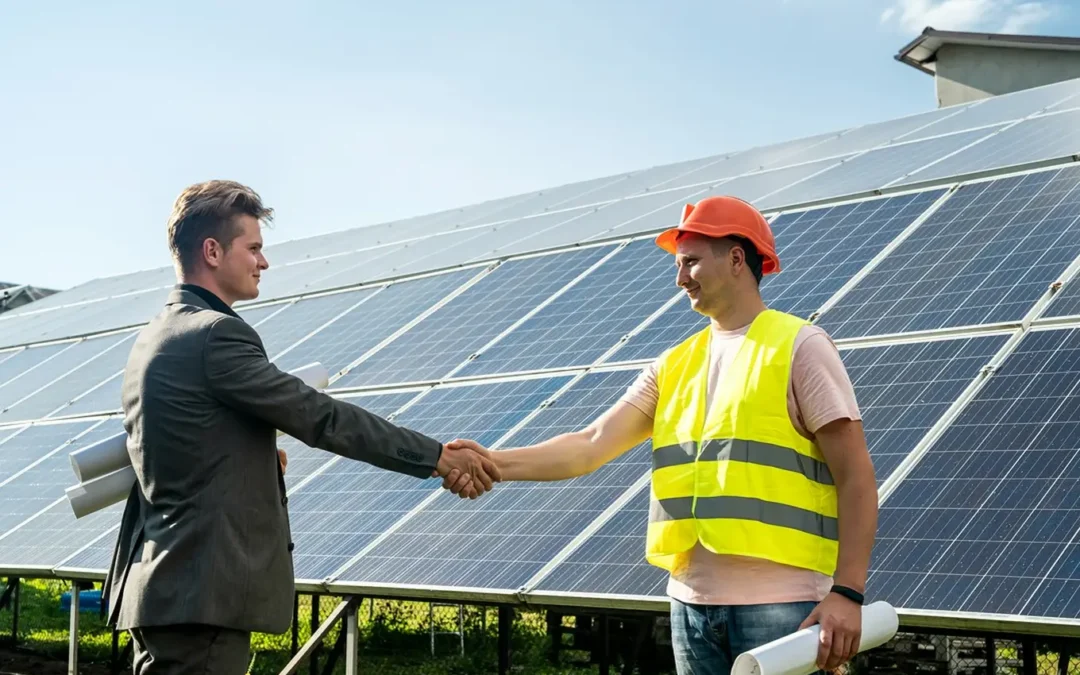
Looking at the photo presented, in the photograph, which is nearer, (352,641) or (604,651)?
(352,641)

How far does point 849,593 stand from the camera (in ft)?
12.2

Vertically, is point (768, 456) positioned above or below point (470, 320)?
below

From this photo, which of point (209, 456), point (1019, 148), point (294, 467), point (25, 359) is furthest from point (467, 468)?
point (25, 359)

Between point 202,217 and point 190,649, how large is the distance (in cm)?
138

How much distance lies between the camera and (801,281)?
902 centimetres

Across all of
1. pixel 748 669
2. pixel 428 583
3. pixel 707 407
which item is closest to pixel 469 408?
pixel 428 583

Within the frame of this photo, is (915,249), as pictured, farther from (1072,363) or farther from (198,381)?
(198,381)

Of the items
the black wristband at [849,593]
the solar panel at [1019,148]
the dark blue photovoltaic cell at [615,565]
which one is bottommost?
the dark blue photovoltaic cell at [615,565]

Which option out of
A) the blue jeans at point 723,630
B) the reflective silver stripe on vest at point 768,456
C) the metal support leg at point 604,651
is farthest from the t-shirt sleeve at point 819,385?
the metal support leg at point 604,651

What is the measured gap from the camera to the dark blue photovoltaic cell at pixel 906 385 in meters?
6.61

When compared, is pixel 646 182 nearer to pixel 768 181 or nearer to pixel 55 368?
pixel 768 181

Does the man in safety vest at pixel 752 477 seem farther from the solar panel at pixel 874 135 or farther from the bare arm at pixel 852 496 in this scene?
the solar panel at pixel 874 135

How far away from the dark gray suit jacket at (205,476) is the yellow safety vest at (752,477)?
122cm

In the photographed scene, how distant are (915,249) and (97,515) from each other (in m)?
6.57
